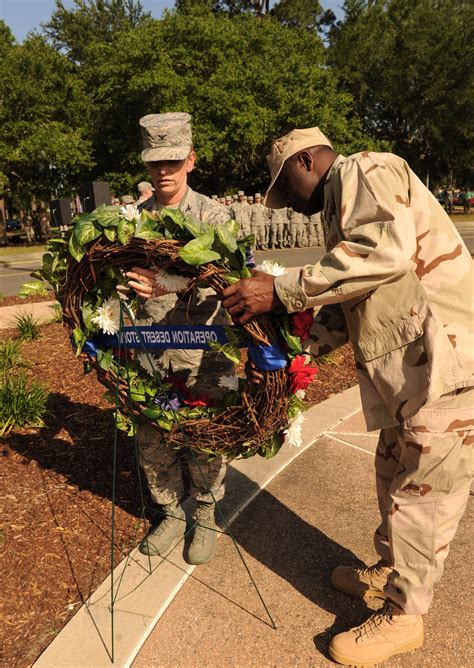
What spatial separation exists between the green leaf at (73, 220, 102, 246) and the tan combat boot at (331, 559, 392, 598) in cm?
187

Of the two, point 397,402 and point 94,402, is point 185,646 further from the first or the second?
point 94,402

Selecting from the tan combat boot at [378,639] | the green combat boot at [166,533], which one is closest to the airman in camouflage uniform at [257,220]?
the green combat boot at [166,533]

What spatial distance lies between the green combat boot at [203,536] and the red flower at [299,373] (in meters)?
0.85

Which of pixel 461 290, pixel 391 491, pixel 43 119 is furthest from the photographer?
pixel 43 119

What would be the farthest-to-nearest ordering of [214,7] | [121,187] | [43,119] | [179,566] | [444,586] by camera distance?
[214,7], [121,187], [43,119], [179,566], [444,586]

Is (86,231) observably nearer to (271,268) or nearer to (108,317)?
(108,317)

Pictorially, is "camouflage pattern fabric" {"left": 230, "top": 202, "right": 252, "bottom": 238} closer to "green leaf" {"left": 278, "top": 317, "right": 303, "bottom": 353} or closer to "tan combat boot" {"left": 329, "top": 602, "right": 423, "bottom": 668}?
"green leaf" {"left": 278, "top": 317, "right": 303, "bottom": 353}

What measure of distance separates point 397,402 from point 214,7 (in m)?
43.2

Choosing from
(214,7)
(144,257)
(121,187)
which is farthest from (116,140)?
(144,257)

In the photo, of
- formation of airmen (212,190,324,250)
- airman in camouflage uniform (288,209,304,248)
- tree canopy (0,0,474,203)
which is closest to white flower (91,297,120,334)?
formation of airmen (212,190,324,250)

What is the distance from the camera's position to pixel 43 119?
26.9 meters

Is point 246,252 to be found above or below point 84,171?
below

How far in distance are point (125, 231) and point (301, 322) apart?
81 cm

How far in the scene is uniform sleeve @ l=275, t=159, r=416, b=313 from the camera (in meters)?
1.86
